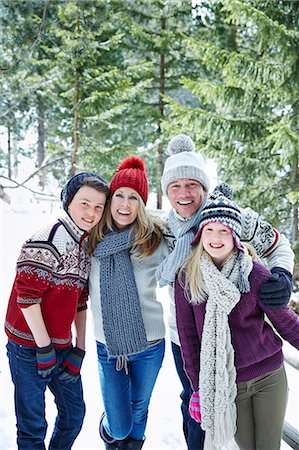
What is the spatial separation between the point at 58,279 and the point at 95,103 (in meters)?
8.73

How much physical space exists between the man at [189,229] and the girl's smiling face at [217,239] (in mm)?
162

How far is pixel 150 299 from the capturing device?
2416mm

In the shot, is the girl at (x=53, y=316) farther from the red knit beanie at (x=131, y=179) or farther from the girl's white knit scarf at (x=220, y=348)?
the girl's white knit scarf at (x=220, y=348)

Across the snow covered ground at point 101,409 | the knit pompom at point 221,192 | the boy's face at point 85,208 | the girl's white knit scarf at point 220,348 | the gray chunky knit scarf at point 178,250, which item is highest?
the knit pompom at point 221,192

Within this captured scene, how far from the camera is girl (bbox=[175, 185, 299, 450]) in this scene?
6.13 ft

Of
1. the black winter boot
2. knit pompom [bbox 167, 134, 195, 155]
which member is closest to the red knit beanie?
knit pompom [bbox 167, 134, 195, 155]

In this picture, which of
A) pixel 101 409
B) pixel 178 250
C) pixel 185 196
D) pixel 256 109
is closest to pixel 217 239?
pixel 178 250

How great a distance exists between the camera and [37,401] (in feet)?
6.75

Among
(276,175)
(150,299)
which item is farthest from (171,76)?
(150,299)

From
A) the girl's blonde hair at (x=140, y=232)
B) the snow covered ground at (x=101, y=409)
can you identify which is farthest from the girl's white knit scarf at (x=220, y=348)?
the snow covered ground at (x=101, y=409)

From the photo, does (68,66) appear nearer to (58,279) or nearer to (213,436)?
(58,279)

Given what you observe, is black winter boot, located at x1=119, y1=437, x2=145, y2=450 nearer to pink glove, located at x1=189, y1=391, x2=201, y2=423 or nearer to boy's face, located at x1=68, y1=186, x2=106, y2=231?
pink glove, located at x1=189, y1=391, x2=201, y2=423

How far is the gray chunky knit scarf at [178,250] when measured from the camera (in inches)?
78.1

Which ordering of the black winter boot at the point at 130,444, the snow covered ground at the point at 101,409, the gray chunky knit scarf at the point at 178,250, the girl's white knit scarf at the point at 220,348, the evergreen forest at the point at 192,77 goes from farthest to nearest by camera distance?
the evergreen forest at the point at 192,77, the snow covered ground at the point at 101,409, the black winter boot at the point at 130,444, the gray chunky knit scarf at the point at 178,250, the girl's white knit scarf at the point at 220,348
